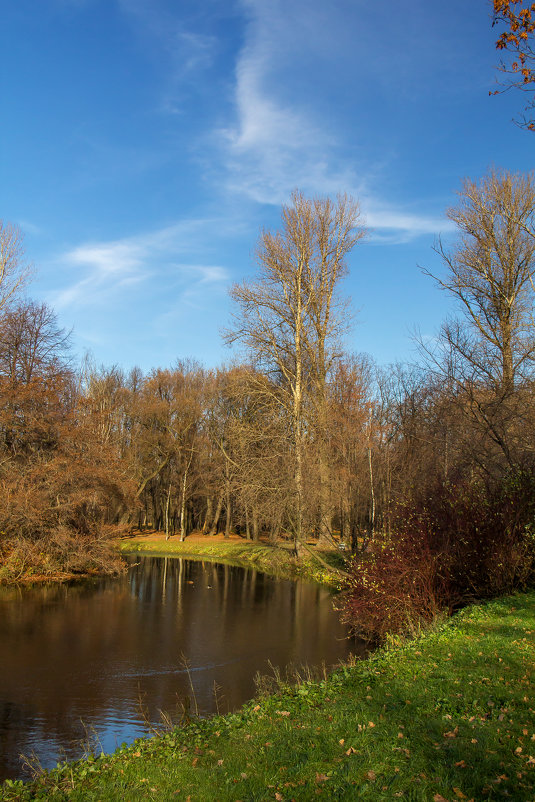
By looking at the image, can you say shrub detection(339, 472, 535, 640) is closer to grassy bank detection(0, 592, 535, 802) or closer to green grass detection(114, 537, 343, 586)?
grassy bank detection(0, 592, 535, 802)

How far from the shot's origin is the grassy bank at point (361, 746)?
4.48 metres

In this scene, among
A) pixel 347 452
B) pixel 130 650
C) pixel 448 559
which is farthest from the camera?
pixel 347 452

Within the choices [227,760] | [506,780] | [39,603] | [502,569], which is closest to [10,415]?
[39,603]

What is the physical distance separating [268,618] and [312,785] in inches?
515

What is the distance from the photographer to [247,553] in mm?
33281

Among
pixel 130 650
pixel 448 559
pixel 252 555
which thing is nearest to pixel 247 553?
pixel 252 555

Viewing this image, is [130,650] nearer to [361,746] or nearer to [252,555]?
[361,746]

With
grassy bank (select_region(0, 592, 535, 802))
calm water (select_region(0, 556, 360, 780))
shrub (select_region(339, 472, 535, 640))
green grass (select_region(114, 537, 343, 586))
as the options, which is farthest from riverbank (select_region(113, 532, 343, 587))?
grassy bank (select_region(0, 592, 535, 802))

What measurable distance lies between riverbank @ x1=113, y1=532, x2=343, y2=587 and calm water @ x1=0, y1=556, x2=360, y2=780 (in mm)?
2740

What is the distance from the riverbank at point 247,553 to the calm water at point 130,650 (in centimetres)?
274

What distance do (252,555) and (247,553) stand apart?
0.79 meters

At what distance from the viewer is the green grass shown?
25953mm

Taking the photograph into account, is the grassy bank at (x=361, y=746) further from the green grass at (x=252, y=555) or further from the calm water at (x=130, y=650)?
the green grass at (x=252, y=555)

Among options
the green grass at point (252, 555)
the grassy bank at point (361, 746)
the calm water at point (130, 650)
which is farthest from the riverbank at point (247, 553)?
the grassy bank at point (361, 746)
